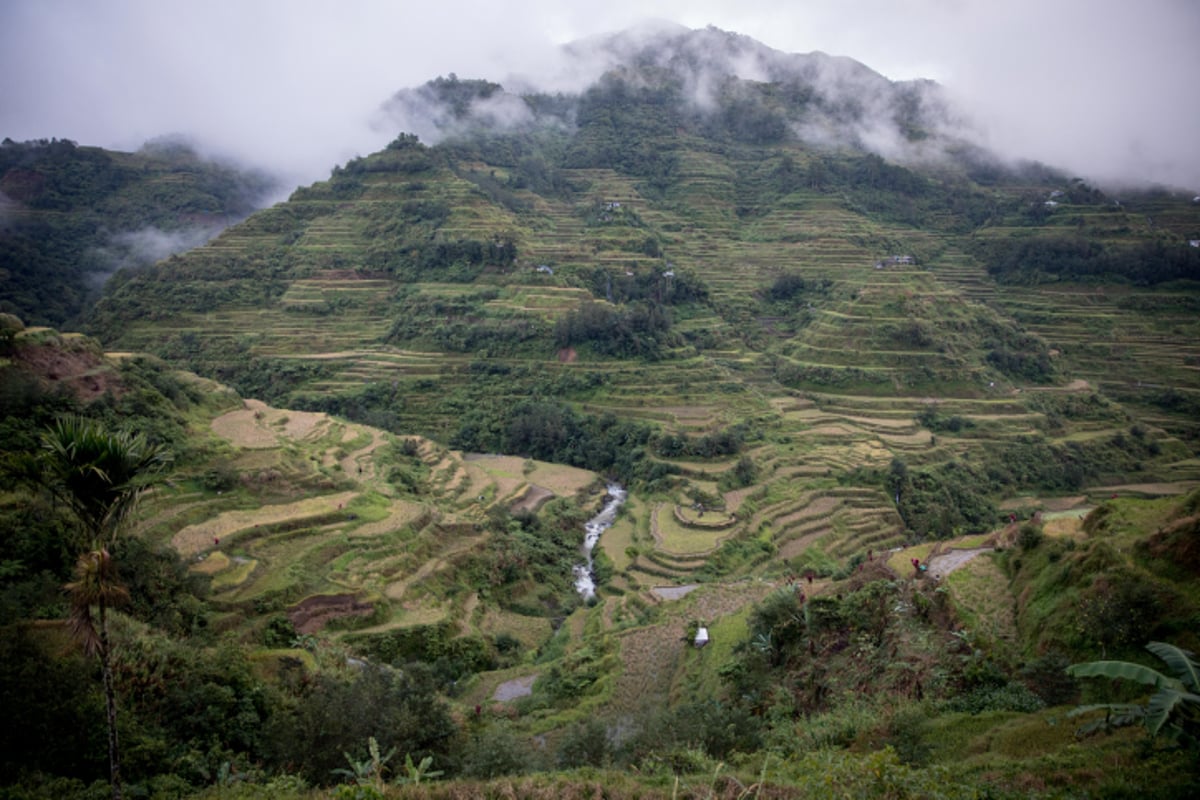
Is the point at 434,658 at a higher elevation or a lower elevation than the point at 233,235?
lower

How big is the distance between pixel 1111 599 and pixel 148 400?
24716 mm

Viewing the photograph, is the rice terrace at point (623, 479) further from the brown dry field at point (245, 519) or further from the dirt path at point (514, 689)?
the dirt path at point (514, 689)

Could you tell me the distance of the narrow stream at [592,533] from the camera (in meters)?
23.3

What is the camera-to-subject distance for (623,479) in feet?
102

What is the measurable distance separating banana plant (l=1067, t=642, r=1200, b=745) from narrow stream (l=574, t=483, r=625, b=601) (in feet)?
58.8

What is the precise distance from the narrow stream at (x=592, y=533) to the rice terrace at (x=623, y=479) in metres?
0.40

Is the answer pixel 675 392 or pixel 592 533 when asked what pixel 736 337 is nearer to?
pixel 675 392

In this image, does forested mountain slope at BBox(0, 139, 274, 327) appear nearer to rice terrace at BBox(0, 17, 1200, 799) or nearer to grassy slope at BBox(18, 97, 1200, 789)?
rice terrace at BBox(0, 17, 1200, 799)

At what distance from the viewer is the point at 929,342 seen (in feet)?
118

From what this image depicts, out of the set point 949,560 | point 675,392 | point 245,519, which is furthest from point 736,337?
point 245,519

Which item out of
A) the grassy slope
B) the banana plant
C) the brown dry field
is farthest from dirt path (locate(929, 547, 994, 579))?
the brown dry field

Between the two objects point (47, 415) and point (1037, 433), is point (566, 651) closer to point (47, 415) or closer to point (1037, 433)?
point (47, 415)

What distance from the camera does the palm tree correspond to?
5254mm

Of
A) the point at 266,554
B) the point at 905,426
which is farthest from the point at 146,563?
the point at 905,426
